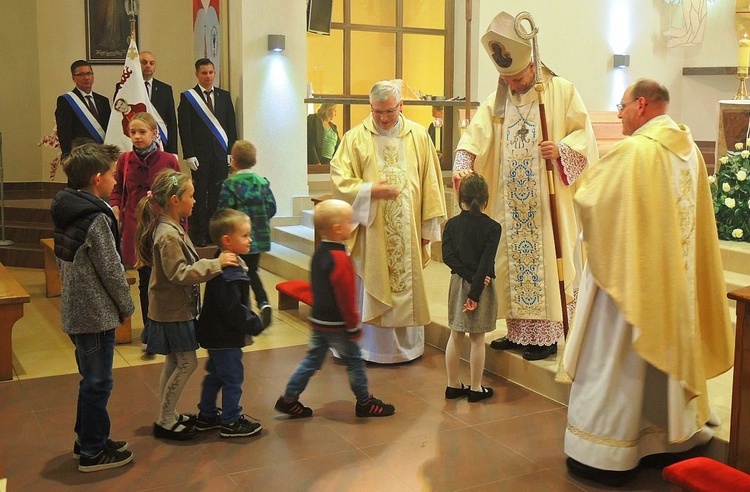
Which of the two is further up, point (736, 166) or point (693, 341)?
point (736, 166)

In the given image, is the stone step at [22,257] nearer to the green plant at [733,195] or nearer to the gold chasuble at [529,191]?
the gold chasuble at [529,191]

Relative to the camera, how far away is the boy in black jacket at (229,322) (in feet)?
12.6

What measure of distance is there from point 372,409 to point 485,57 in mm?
6077

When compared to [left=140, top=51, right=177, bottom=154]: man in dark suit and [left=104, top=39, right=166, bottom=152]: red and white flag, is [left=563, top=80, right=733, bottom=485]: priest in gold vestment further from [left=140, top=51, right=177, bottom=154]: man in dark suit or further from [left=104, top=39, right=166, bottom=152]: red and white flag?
[left=140, top=51, right=177, bottom=154]: man in dark suit

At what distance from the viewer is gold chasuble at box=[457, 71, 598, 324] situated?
473 centimetres

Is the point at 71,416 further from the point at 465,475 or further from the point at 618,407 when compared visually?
the point at 618,407

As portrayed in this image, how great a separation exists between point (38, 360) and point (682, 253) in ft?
A: 12.3

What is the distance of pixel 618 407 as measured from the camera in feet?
11.2

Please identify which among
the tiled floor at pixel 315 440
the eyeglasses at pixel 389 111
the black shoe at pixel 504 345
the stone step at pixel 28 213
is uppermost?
the eyeglasses at pixel 389 111

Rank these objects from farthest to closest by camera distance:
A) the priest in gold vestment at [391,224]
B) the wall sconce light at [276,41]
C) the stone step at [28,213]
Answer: the stone step at [28,213] < the wall sconce light at [276,41] < the priest in gold vestment at [391,224]

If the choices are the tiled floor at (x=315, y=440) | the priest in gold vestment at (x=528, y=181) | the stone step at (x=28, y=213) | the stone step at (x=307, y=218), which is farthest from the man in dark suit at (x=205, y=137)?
the priest in gold vestment at (x=528, y=181)

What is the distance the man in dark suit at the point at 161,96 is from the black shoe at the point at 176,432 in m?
4.43

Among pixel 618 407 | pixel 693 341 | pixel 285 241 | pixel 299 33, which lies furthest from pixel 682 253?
pixel 299 33

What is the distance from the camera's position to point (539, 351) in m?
4.80
